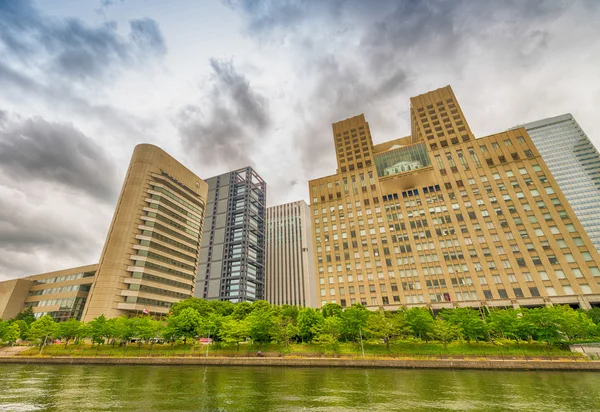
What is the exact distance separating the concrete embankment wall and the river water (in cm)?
259

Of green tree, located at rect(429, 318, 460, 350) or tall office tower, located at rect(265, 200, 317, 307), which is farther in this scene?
tall office tower, located at rect(265, 200, 317, 307)

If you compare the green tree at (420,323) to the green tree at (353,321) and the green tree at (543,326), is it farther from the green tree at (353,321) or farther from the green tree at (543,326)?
the green tree at (543,326)

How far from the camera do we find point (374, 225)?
10150 centimetres

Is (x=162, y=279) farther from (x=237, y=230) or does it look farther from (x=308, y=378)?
(x=308, y=378)

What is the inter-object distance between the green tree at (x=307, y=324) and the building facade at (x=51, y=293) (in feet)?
292

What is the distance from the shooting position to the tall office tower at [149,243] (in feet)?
298

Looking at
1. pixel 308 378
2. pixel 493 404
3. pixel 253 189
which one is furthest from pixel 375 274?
pixel 253 189

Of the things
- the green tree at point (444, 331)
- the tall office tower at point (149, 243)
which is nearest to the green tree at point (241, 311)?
the tall office tower at point (149, 243)

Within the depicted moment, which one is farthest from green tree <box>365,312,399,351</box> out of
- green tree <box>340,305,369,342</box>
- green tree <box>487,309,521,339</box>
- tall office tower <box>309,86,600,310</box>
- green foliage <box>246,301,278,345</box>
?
tall office tower <box>309,86,600,310</box>

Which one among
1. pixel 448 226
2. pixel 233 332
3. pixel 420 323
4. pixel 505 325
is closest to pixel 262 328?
pixel 233 332

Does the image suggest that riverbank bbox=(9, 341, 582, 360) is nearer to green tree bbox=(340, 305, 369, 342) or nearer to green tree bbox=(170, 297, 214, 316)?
green tree bbox=(340, 305, 369, 342)

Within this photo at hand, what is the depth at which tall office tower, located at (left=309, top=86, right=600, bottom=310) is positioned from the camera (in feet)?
250

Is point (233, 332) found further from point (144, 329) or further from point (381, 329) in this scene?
point (381, 329)

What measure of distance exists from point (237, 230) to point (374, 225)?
318ft
